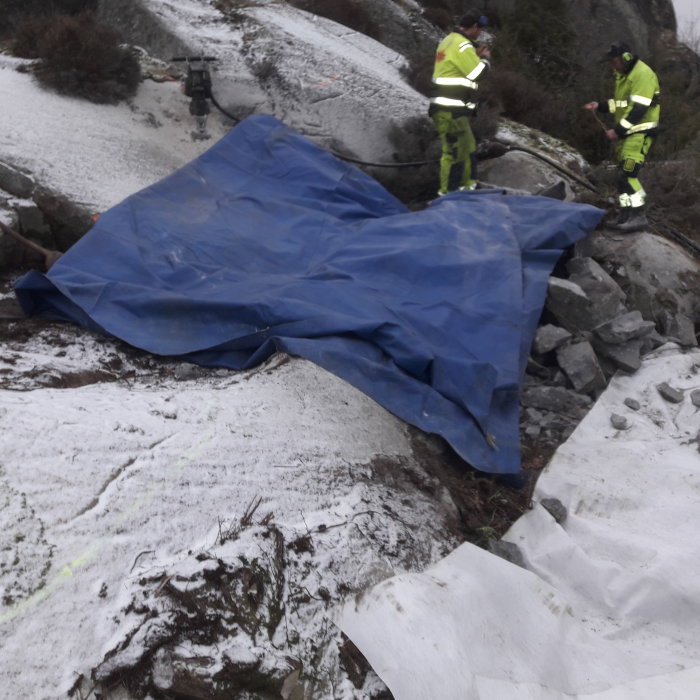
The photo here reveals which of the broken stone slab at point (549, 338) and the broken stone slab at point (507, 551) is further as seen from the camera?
the broken stone slab at point (549, 338)

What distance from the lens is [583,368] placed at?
3973mm

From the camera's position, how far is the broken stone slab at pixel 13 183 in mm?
4457

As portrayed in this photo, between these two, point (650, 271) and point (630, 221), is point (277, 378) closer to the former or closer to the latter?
point (650, 271)

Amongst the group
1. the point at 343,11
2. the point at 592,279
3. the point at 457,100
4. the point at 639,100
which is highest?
the point at 639,100

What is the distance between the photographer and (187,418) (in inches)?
110

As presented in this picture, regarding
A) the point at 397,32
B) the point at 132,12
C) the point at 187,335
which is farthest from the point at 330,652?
the point at 397,32

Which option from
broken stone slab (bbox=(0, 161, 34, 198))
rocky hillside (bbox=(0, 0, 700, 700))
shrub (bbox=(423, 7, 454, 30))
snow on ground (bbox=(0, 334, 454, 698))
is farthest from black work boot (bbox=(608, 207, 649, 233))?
shrub (bbox=(423, 7, 454, 30))

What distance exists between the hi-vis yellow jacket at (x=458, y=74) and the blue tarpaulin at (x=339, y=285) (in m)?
1.09

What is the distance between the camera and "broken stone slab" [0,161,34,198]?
4.46 meters

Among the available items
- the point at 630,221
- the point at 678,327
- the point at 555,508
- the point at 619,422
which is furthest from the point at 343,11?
the point at 555,508

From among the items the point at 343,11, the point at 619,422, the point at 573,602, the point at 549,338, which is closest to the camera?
the point at 573,602

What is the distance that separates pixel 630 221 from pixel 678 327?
115 cm

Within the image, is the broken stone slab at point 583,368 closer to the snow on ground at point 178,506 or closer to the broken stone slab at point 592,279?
the broken stone slab at point 592,279

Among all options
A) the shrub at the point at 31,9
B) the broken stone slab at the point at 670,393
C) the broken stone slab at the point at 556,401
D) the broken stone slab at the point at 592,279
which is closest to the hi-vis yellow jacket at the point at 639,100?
the broken stone slab at the point at 592,279
